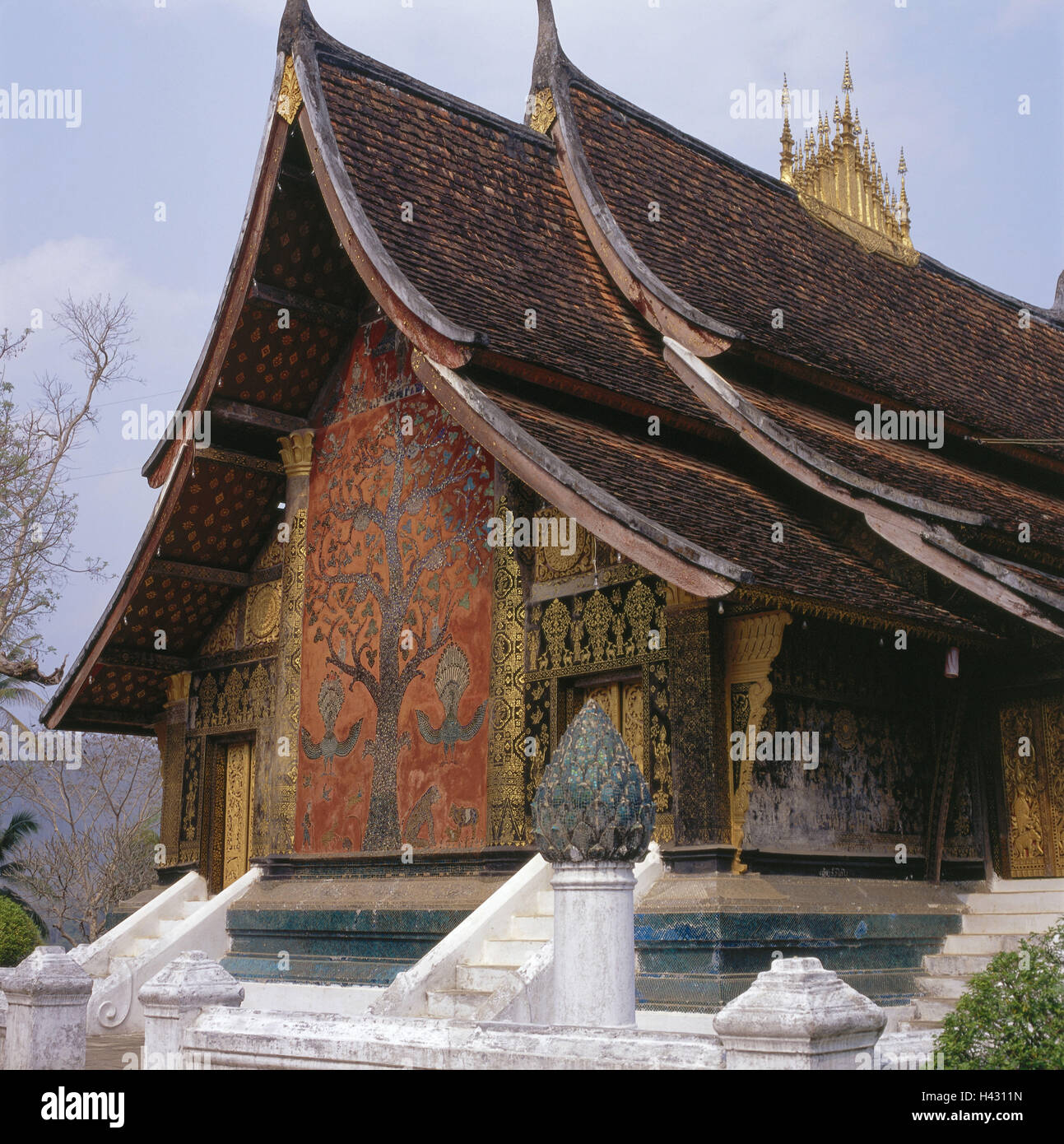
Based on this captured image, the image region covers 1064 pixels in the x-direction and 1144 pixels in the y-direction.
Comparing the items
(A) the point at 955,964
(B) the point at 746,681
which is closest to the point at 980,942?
(A) the point at 955,964

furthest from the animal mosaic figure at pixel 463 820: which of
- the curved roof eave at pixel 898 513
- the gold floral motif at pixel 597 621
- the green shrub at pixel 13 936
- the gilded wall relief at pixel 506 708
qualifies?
the green shrub at pixel 13 936

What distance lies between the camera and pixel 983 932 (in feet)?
32.7

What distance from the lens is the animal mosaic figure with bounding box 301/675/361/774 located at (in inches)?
452

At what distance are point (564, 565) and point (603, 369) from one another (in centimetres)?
149

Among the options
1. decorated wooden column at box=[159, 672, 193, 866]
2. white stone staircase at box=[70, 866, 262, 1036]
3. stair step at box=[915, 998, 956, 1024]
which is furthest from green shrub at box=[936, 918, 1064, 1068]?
decorated wooden column at box=[159, 672, 193, 866]

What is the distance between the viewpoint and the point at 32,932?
666 inches

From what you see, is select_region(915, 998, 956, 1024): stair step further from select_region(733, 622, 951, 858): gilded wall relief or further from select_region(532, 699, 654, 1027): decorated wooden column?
select_region(532, 699, 654, 1027): decorated wooden column

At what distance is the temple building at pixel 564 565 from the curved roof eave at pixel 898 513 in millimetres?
24

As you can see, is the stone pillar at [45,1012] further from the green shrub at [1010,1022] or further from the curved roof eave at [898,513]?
the curved roof eave at [898,513]

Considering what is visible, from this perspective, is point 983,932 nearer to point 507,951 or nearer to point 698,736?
point 698,736

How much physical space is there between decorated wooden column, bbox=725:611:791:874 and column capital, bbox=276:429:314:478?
479 centimetres

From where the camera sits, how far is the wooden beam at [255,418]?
12.1 m

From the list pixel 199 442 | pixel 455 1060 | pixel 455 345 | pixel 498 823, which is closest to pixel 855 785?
pixel 498 823
